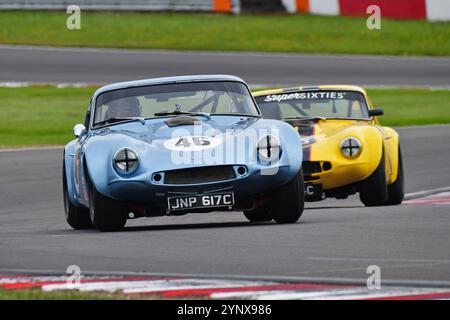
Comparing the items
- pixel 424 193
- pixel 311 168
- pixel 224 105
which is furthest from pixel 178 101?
pixel 424 193

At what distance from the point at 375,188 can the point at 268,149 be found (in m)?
3.04

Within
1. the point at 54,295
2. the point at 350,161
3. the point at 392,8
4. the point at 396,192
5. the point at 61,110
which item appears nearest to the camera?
the point at 54,295

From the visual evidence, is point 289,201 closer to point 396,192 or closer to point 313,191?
point 313,191

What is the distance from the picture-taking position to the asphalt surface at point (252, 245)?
7.00 metres

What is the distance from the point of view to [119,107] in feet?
34.6

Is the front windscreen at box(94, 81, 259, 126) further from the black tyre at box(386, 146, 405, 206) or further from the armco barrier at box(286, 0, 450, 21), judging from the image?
the armco barrier at box(286, 0, 450, 21)

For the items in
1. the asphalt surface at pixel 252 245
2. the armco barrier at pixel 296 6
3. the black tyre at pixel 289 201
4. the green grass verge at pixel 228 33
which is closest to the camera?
the asphalt surface at pixel 252 245

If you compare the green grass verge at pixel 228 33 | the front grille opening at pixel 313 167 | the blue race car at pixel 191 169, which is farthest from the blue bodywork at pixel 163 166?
the green grass verge at pixel 228 33

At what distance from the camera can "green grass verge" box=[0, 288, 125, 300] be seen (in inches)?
242

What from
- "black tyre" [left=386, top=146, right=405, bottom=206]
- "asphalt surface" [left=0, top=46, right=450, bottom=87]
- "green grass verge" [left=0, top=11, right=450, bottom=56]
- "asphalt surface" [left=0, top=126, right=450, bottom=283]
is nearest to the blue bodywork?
"asphalt surface" [left=0, top=126, right=450, bottom=283]

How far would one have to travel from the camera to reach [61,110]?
2511 centimetres

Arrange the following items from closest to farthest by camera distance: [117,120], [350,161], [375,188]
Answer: [117,120], [350,161], [375,188]

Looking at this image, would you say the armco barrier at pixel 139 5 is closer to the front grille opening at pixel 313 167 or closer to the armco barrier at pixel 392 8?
the armco barrier at pixel 392 8

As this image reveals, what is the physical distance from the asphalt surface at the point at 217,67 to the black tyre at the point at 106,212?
18.4 m
